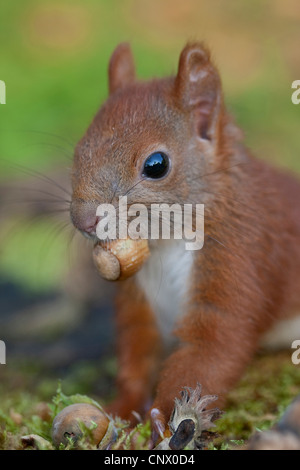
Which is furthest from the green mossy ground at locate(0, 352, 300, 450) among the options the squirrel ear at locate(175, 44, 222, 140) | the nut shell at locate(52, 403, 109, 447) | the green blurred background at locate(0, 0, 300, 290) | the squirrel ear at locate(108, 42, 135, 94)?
the green blurred background at locate(0, 0, 300, 290)

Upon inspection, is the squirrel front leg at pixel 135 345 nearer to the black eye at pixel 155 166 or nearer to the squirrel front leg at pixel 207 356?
the squirrel front leg at pixel 207 356

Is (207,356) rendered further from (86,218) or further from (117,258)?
(86,218)

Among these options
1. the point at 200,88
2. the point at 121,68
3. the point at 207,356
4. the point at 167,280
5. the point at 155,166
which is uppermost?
the point at 121,68

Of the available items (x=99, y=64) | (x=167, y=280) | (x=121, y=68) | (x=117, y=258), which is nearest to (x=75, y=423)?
(x=117, y=258)

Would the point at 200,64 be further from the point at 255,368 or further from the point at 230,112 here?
the point at 255,368

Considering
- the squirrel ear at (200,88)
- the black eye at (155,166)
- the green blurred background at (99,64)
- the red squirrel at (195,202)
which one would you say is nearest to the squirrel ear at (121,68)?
the red squirrel at (195,202)
